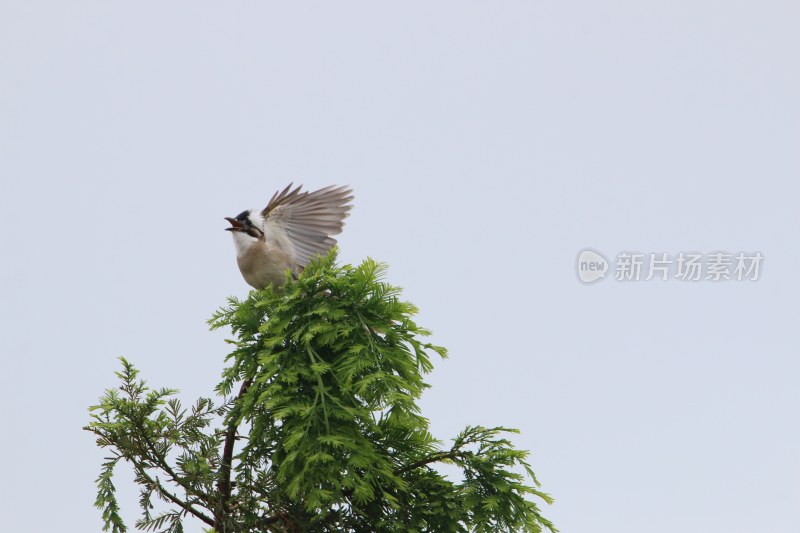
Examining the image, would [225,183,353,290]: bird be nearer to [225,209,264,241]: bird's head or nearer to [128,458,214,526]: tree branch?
[225,209,264,241]: bird's head

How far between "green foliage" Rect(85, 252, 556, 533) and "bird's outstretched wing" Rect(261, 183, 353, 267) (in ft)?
2.00

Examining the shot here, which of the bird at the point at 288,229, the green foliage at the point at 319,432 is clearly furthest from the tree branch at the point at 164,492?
the bird at the point at 288,229

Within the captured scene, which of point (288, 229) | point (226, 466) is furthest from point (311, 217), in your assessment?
point (226, 466)

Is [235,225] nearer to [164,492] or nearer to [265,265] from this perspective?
[265,265]

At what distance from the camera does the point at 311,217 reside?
6.28 metres

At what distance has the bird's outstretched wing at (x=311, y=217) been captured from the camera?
6.24 meters

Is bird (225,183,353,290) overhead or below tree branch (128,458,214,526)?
overhead

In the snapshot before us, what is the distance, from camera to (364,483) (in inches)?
204

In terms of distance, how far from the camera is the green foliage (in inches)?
207

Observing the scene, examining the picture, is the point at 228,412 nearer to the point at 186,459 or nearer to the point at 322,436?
the point at 186,459

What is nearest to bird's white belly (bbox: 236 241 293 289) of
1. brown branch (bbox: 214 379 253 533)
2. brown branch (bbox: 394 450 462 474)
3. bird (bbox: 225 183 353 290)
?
bird (bbox: 225 183 353 290)

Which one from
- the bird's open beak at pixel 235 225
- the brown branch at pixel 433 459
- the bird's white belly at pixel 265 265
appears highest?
the bird's open beak at pixel 235 225

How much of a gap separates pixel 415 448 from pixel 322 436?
0.83m

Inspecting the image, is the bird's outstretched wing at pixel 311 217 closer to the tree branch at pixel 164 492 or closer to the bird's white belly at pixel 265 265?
the bird's white belly at pixel 265 265
